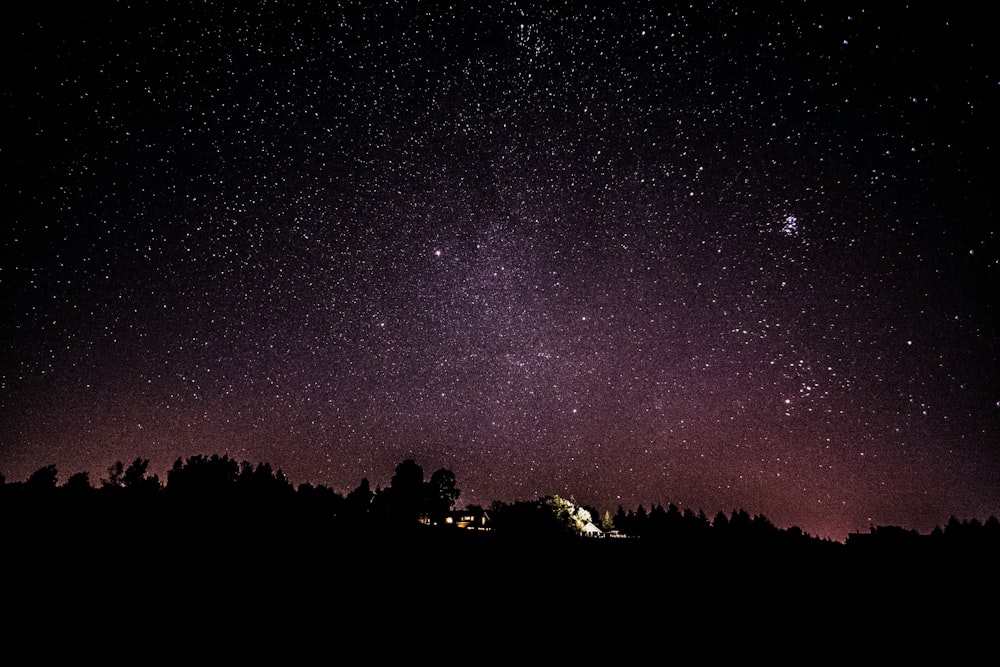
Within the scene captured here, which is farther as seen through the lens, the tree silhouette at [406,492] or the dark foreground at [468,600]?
the tree silhouette at [406,492]

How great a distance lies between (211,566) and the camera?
10086mm

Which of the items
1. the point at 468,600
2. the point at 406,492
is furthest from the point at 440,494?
the point at 468,600

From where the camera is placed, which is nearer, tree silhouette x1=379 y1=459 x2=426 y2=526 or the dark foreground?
the dark foreground

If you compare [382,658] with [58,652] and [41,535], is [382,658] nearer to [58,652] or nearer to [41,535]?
[58,652]

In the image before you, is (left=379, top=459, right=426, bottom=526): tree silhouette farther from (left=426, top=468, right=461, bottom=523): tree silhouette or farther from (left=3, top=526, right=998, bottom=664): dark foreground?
(left=3, top=526, right=998, bottom=664): dark foreground

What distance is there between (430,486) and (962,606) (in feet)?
134

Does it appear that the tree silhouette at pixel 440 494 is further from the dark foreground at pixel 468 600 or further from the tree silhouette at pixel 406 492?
the dark foreground at pixel 468 600

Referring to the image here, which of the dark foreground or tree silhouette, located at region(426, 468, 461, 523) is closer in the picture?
the dark foreground

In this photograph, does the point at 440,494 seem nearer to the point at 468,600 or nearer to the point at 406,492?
the point at 406,492

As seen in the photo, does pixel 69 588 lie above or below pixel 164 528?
below

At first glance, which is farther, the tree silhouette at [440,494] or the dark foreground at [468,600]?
the tree silhouette at [440,494]

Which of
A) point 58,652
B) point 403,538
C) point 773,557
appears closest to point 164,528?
point 58,652

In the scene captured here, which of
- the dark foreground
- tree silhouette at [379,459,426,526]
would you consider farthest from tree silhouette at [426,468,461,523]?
the dark foreground

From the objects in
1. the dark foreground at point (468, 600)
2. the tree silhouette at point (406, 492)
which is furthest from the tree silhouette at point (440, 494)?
the dark foreground at point (468, 600)
